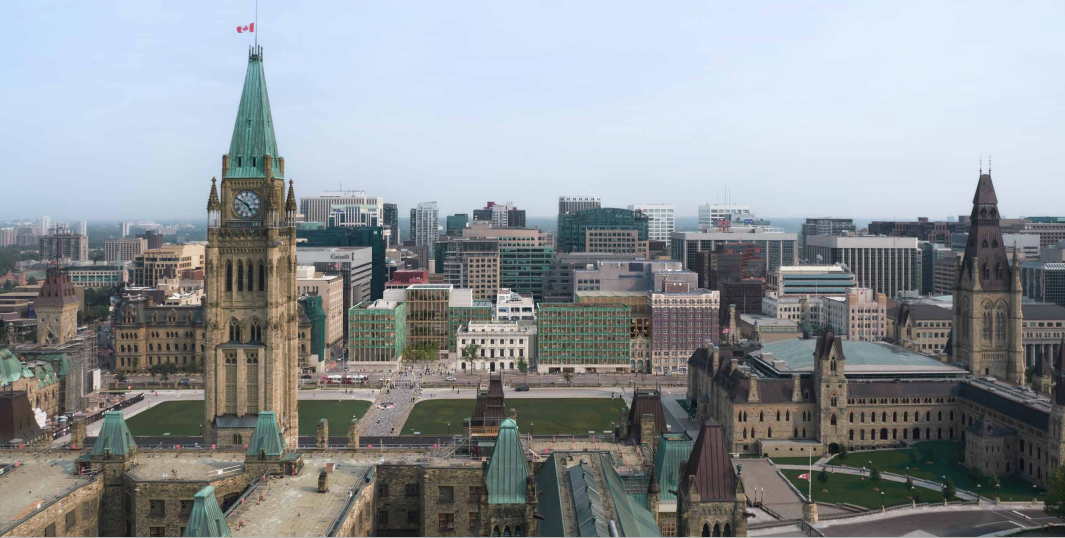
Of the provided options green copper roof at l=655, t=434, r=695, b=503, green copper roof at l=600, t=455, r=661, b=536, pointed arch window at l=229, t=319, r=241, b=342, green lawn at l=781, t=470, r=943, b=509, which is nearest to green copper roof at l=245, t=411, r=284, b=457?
green copper roof at l=600, t=455, r=661, b=536

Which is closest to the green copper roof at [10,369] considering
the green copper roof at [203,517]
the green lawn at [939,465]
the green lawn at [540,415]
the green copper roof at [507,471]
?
the green lawn at [540,415]

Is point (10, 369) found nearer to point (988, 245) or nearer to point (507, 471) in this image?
point (507, 471)

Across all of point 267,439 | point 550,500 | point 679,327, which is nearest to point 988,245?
point 679,327

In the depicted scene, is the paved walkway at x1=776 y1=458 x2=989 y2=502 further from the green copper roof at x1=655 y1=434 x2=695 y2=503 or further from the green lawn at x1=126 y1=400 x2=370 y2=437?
the green lawn at x1=126 y1=400 x2=370 y2=437

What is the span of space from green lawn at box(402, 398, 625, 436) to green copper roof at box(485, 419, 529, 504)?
207 ft

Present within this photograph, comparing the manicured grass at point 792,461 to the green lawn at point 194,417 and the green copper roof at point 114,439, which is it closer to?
the green lawn at point 194,417

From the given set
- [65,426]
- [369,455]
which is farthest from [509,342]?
[369,455]

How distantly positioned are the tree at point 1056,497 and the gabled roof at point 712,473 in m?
42.2

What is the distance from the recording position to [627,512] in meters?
49.2

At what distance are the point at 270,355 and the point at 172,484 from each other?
984 inches

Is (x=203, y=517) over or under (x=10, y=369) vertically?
over

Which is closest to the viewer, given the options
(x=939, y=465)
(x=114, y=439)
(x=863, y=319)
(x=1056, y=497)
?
(x=114, y=439)

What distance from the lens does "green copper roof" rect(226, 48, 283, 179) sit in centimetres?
7956

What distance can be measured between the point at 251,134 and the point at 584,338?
107 m
